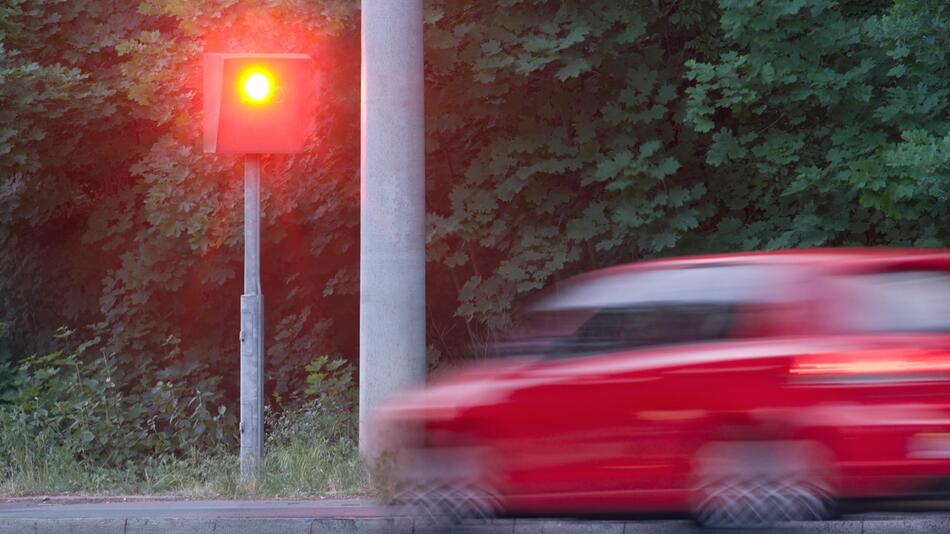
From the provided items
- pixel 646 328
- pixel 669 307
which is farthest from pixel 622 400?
pixel 669 307

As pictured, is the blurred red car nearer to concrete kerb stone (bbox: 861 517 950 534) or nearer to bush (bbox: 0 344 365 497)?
concrete kerb stone (bbox: 861 517 950 534)

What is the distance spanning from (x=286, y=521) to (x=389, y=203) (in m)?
3.36

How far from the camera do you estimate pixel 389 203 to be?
10.8 metres

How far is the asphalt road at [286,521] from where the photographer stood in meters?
7.44

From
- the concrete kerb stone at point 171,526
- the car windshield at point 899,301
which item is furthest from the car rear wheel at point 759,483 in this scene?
the concrete kerb stone at point 171,526

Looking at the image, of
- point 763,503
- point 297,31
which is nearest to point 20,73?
point 297,31

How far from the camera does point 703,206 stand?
1464 cm

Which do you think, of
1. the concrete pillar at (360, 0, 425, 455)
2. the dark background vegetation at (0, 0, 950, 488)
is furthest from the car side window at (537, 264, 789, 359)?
the dark background vegetation at (0, 0, 950, 488)

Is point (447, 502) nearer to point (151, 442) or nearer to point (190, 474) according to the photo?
point (190, 474)

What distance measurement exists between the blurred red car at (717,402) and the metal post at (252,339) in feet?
11.9

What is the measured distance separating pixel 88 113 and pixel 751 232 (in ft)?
27.5

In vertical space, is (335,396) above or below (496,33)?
below

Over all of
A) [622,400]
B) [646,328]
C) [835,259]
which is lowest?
[622,400]

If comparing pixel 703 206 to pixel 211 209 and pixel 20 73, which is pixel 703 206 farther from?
pixel 20 73
